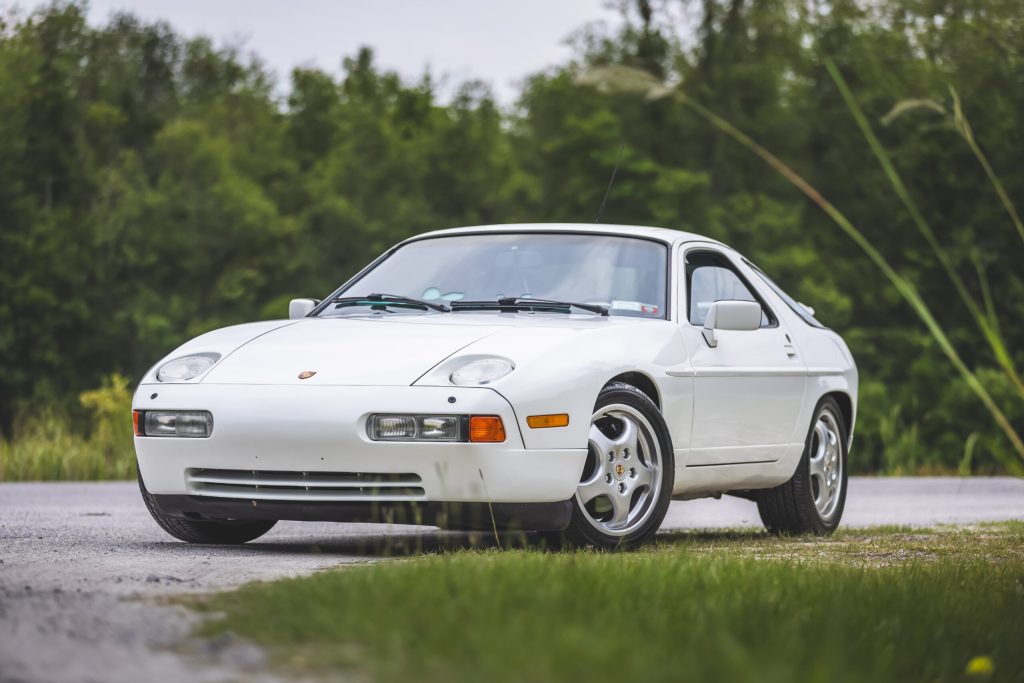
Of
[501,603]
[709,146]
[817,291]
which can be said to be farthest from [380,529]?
[709,146]

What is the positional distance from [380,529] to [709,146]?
36351 mm

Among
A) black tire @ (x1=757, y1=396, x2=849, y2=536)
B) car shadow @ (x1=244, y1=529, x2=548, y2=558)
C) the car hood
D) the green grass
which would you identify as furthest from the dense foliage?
the car hood

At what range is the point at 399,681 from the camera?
347 cm

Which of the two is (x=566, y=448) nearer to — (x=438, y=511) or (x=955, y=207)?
(x=438, y=511)

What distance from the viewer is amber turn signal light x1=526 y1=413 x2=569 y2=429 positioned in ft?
21.9

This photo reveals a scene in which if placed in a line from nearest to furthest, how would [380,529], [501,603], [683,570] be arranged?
[501,603]
[683,570]
[380,529]

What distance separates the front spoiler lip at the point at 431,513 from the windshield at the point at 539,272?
A: 1368 mm

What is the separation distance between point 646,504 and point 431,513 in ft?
3.85

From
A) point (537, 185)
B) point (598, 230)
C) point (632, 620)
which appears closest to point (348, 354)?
point (598, 230)

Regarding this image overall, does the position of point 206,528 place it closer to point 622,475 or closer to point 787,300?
point 622,475

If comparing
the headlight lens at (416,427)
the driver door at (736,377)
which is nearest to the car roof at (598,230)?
the driver door at (736,377)

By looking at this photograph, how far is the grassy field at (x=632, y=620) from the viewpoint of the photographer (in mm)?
3662

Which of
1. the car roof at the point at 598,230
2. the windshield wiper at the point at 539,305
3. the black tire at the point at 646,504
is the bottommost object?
the black tire at the point at 646,504

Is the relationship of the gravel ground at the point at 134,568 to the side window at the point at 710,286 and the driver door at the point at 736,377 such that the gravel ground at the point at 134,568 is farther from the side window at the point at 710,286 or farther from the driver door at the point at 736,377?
the side window at the point at 710,286
